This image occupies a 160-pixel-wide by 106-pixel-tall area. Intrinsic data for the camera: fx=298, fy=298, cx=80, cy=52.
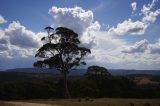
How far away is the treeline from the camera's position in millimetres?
53312

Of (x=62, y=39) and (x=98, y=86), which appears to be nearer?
(x=62, y=39)

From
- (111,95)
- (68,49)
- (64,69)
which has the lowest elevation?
(111,95)

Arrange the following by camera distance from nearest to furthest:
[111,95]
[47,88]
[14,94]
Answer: [14,94] → [47,88] → [111,95]

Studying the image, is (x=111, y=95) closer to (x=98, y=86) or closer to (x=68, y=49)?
(x=98, y=86)

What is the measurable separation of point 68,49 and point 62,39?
7.24 feet

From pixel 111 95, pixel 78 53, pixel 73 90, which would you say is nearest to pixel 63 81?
pixel 73 90

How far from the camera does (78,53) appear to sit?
58.2 meters

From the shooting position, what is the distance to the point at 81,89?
5859 cm

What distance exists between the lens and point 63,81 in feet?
194

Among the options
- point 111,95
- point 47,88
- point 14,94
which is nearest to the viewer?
point 14,94

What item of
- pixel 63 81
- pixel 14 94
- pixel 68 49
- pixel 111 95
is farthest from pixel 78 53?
pixel 14 94

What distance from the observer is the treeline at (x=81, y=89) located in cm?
5331

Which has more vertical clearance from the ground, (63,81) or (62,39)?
(62,39)

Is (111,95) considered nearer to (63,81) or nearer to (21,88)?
(63,81)
